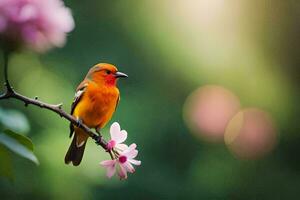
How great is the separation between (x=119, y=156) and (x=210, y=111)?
2.26m

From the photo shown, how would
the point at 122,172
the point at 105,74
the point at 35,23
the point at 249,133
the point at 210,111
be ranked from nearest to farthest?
1. the point at 35,23
2. the point at 122,172
3. the point at 105,74
4. the point at 210,111
5. the point at 249,133

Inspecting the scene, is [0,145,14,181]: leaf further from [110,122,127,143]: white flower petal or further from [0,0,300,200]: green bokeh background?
[0,0,300,200]: green bokeh background

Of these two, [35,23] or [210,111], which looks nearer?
[35,23]

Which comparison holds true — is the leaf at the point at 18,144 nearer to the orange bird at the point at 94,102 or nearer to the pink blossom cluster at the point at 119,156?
the pink blossom cluster at the point at 119,156

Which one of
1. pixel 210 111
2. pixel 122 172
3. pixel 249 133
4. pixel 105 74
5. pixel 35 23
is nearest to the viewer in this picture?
pixel 35 23

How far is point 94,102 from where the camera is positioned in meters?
0.86

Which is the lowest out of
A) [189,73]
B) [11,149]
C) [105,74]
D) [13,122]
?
[11,149]

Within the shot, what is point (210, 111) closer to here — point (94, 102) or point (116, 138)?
point (94, 102)

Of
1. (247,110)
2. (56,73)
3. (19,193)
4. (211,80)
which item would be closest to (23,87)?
(56,73)

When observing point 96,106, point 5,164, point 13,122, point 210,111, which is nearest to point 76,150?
point 96,106

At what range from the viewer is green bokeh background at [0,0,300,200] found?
2.72 m

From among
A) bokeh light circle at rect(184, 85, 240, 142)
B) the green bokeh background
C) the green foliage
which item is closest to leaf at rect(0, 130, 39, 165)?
the green foliage

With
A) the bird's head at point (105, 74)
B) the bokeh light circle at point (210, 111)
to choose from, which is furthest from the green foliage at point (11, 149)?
the bokeh light circle at point (210, 111)

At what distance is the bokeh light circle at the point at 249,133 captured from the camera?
2.98 meters
